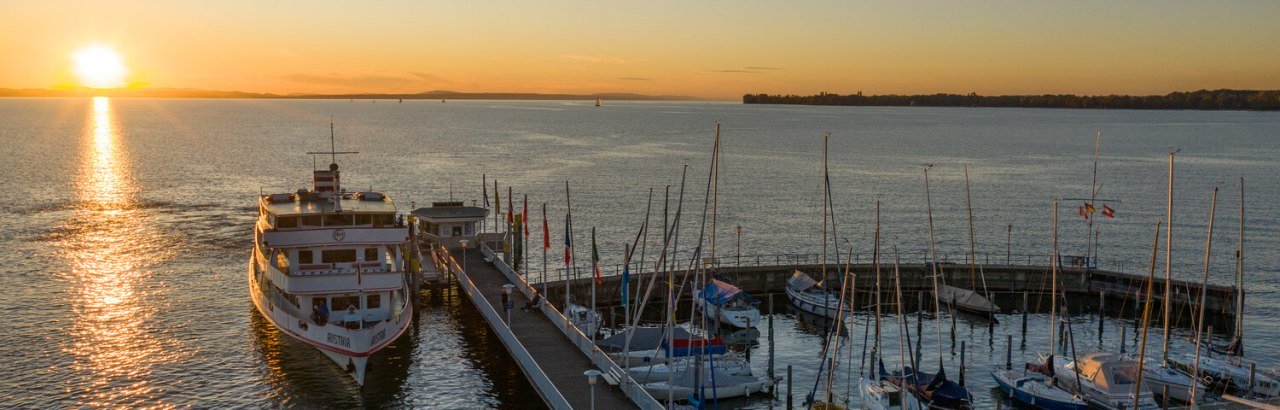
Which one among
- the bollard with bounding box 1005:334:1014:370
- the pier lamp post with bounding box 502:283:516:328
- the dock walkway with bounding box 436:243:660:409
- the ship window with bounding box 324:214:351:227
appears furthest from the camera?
the ship window with bounding box 324:214:351:227

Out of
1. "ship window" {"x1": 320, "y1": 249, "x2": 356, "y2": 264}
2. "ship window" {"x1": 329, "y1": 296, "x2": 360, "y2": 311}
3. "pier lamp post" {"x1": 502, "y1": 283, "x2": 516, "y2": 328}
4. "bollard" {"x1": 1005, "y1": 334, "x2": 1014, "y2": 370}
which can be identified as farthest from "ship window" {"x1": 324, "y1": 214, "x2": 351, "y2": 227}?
"bollard" {"x1": 1005, "y1": 334, "x2": 1014, "y2": 370}

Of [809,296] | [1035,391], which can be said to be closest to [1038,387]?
[1035,391]


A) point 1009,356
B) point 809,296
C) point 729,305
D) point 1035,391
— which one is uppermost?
point 729,305

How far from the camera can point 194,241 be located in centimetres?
7375

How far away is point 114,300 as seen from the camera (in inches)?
2140

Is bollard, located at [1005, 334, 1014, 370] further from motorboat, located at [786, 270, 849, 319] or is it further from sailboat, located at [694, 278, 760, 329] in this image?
sailboat, located at [694, 278, 760, 329]

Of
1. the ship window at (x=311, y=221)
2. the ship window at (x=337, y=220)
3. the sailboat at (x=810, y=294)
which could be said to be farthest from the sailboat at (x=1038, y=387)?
the ship window at (x=311, y=221)

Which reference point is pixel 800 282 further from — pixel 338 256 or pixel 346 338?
pixel 346 338

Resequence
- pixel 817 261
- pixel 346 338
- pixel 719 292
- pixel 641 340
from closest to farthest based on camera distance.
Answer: pixel 346 338
pixel 641 340
pixel 719 292
pixel 817 261

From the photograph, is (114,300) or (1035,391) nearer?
(1035,391)

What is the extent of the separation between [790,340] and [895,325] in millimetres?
6435

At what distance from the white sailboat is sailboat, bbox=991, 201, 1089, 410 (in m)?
25.2

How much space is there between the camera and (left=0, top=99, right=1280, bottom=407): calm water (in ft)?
136

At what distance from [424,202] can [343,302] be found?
60.7 metres
